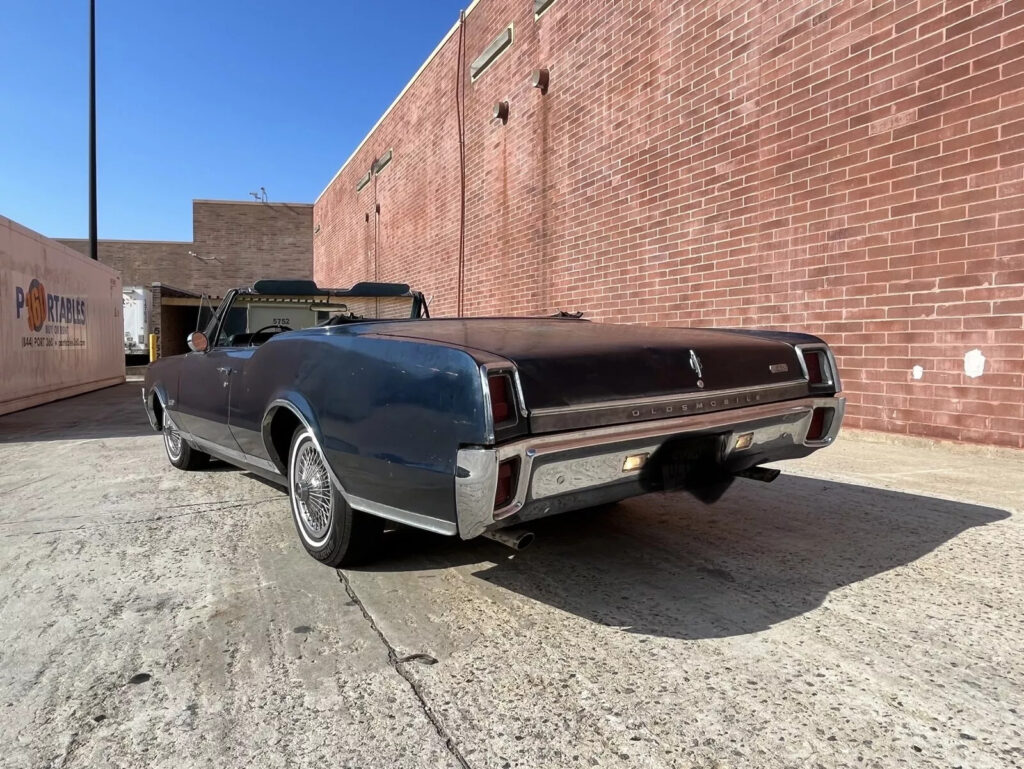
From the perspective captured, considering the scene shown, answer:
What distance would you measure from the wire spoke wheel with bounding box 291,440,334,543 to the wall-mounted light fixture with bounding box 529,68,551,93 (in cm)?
969

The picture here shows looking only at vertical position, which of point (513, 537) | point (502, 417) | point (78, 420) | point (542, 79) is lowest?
point (78, 420)

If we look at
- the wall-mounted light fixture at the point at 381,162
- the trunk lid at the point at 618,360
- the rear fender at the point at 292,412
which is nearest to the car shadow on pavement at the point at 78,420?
the rear fender at the point at 292,412

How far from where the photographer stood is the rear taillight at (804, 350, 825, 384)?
11.2ft

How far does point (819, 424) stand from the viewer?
11.1 feet

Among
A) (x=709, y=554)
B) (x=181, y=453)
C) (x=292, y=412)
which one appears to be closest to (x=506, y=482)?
(x=292, y=412)

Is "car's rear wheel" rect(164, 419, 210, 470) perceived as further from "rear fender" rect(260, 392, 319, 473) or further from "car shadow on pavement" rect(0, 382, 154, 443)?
"car shadow on pavement" rect(0, 382, 154, 443)

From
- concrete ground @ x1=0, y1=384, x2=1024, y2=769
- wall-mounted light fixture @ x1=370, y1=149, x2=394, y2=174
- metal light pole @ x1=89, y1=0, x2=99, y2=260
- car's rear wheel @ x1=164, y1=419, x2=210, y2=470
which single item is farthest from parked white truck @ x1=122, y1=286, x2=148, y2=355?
concrete ground @ x1=0, y1=384, x2=1024, y2=769

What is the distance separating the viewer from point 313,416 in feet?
9.60

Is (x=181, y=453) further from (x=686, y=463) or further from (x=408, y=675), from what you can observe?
(x=686, y=463)

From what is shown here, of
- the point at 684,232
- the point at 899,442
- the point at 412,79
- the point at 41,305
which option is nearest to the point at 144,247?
the point at 412,79

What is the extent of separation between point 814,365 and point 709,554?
3.65 feet

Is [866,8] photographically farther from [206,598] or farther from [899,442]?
[206,598]

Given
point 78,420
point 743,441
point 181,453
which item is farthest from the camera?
point 78,420

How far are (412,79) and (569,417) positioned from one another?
57.8 feet
